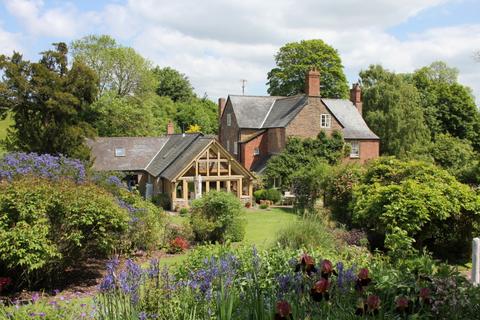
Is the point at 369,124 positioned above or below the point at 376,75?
below

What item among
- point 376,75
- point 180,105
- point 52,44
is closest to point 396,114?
point 376,75

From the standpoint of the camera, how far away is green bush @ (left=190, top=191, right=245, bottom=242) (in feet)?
63.7

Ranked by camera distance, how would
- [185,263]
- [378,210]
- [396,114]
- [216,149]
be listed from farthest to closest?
1. [396,114]
2. [216,149]
3. [378,210]
4. [185,263]

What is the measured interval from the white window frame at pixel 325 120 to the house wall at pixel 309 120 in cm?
27

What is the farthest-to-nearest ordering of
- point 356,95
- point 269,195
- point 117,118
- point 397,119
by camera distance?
point 397,119, point 117,118, point 356,95, point 269,195

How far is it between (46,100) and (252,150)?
1854 cm

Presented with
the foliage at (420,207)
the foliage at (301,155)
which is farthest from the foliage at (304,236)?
the foliage at (301,155)

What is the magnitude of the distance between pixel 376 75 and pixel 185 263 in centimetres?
5287

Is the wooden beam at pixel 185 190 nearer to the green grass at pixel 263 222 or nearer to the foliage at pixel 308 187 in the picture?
the green grass at pixel 263 222

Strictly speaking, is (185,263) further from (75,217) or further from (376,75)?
(376,75)

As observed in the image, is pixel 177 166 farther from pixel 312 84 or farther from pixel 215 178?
pixel 312 84

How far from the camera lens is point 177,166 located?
32812 mm

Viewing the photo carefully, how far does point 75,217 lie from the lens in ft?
39.6

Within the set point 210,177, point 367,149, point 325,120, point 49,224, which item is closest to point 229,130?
point 325,120
